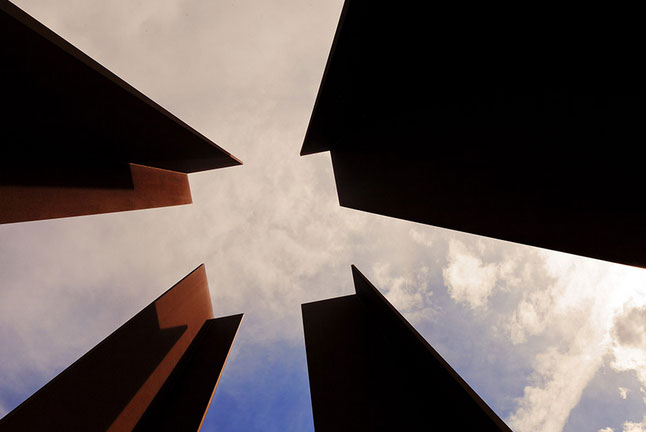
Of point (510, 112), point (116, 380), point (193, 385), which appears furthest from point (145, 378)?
point (510, 112)

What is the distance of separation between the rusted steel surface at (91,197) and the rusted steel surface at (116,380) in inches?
132

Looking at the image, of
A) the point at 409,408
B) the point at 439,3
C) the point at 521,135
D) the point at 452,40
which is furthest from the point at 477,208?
the point at 409,408

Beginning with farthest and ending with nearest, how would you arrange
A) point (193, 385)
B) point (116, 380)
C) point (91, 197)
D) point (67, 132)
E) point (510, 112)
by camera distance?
1. point (193, 385)
2. point (91, 197)
3. point (116, 380)
4. point (67, 132)
5. point (510, 112)

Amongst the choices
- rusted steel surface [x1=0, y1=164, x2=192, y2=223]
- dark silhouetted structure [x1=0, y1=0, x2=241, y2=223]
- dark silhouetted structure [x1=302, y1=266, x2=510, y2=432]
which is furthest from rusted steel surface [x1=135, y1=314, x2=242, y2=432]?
dark silhouetted structure [x1=0, y1=0, x2=241, y2=223]

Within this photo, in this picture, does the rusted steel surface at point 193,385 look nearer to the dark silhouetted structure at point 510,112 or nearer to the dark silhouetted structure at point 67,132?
the dark silhouetted structure at point 67,132

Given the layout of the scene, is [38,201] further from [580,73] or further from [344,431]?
[580,73]

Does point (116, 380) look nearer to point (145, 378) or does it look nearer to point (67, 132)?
point (145, 378)

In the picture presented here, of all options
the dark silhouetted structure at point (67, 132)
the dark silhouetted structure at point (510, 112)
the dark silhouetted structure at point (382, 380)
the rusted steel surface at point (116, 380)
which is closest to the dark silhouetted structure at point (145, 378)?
the rusted steel surface at point (116, 380)

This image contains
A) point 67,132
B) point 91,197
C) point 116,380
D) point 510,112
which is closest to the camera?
point 510,112

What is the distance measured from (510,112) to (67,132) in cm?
893

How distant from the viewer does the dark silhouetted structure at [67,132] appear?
3.74 metres

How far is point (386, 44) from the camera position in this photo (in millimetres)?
4809

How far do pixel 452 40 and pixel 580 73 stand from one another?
2086 mm

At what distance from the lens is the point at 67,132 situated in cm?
Answer: 580
